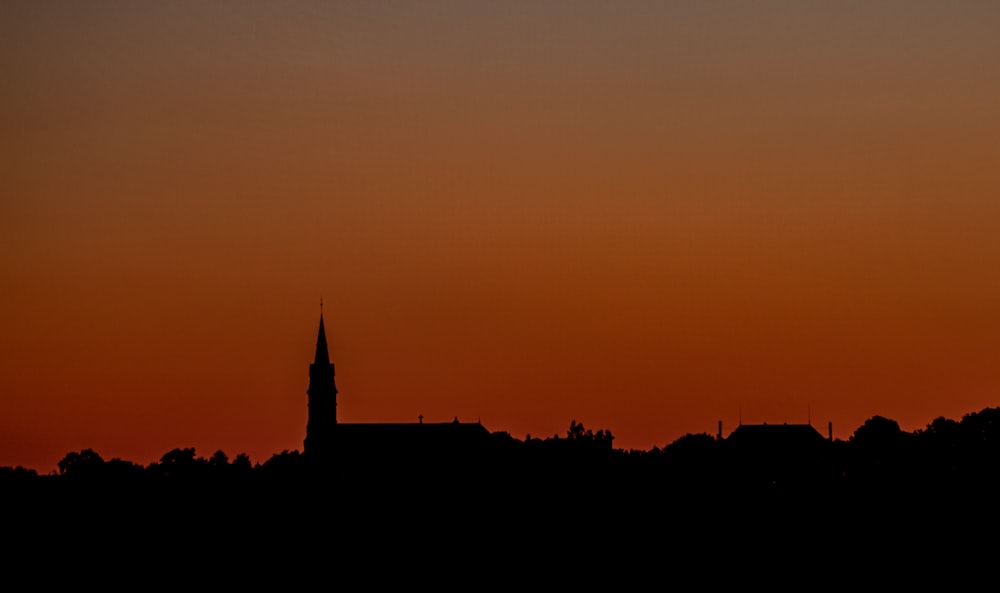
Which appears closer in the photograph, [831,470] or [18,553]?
[18,553]

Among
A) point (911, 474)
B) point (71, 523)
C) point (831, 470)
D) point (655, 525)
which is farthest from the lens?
point (831, 470)

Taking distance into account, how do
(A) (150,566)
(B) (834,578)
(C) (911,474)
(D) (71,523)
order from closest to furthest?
(B) (834,578)
(A) (150,566)
(D) (71,523)
(C) (911,474)

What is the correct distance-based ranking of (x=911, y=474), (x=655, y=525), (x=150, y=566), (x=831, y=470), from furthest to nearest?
(x=831, y=470) < (x=911, y=474) < (x=655, y=525) < (x=150, y=566)

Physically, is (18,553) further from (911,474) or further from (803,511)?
(911,474)

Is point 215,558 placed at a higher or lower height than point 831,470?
lower

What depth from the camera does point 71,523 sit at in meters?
137

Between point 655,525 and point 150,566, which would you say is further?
point 655,525

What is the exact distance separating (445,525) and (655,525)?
1192 cm

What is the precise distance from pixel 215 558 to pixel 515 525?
64.0 feet

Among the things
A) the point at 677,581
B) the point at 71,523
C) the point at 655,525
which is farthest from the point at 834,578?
the point at 71,523

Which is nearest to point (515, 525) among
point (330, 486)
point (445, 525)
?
point (445, 525)

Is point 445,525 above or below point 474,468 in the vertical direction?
below

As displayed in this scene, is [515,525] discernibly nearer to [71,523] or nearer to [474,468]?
[71,523]

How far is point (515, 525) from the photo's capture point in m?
127
